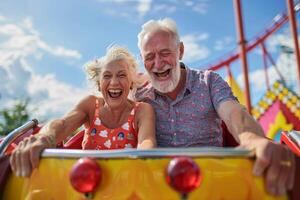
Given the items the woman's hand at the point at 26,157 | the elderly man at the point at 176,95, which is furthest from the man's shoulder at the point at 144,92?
the woman's hand at the point at 26,157

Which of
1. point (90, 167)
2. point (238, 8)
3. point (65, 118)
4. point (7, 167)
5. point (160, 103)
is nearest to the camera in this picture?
point (90, 167)

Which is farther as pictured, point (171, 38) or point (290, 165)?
point (171, 38)

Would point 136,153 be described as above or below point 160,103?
below

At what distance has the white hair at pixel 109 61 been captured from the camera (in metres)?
1.80

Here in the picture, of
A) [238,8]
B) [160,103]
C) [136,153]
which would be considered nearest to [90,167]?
[136,153]

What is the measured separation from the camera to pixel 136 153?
981 millimetres

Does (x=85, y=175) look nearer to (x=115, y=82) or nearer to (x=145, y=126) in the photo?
(x=145, y=126)

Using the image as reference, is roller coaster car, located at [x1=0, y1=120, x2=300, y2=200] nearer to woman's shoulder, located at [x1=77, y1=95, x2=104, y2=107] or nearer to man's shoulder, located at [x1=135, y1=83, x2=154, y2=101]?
woman's shoulder, located at [x1=77, y1=95, x2=104, y2=107]

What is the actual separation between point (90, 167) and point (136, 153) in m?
0.13

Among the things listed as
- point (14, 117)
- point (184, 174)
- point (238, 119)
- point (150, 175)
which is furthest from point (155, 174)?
point (14, 117)

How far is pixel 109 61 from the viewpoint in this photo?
5.83ft

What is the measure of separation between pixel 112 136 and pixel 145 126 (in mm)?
185

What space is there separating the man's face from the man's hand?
3.25ft

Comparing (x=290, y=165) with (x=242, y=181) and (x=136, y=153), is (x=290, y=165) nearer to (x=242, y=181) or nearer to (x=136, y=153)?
(x=242, y=181)
